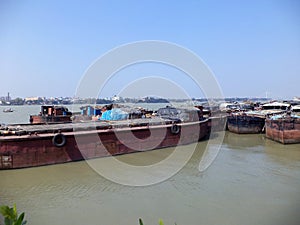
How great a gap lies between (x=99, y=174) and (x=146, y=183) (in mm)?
2383

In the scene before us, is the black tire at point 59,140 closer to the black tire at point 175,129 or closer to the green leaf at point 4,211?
the black tire at point 175,129

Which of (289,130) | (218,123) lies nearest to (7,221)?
(289,130)

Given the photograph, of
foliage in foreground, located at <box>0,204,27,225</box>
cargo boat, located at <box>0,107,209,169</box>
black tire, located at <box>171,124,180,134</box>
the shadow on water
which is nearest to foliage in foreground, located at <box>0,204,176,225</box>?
foliage in foreground, located at <box>0,204,27,225</box>

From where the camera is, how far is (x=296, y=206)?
8.14 metres

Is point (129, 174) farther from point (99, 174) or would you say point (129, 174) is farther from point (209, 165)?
point (209, 165)

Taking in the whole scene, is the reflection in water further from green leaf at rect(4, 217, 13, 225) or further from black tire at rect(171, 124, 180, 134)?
green leaf at rect(4, 217, 13, 225)

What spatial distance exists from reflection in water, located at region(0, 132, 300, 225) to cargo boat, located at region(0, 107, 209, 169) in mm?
546

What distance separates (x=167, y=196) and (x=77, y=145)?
6086 millimetres

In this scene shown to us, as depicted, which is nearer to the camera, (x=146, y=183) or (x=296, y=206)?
(x=296, y=206)

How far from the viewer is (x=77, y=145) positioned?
42.1 ft

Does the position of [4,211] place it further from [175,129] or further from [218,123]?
[218,123]

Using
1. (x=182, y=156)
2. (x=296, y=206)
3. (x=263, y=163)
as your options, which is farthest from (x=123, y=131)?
(x=296, y=206)

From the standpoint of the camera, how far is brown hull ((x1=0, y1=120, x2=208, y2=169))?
1125 cm

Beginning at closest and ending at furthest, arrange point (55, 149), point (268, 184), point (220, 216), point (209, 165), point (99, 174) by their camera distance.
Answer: point (220, 216) < point (268, 184) < point (99, 174) < point (55, 149) < point (209, 165)
